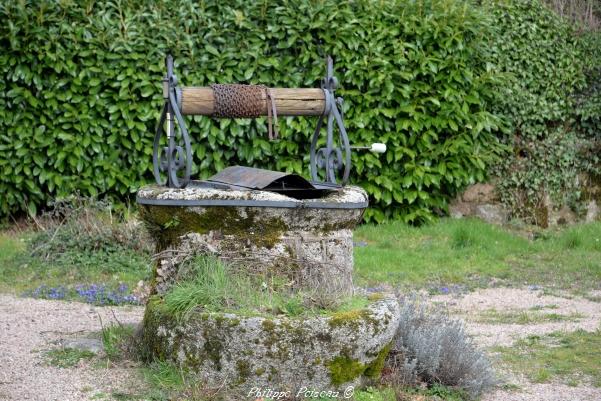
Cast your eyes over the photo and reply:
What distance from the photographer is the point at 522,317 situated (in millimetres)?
7203

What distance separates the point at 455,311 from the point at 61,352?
3.48 meters

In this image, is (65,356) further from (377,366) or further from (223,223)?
(377,366)

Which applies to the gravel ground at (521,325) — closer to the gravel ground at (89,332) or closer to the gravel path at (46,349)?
the gravel ground at (89,332)

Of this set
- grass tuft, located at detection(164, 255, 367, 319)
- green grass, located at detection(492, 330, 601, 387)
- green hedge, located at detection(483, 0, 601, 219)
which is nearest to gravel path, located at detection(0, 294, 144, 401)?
grass tuft, located at detection(164, 255, 367, 319)

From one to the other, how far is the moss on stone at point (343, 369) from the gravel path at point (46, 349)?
1149 mm

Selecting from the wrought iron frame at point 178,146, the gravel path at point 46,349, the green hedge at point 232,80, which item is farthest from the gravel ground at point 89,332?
the green hedge at point 232,80

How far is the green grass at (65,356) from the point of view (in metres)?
5.26

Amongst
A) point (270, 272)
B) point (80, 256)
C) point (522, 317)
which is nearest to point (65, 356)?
point (270, 272)

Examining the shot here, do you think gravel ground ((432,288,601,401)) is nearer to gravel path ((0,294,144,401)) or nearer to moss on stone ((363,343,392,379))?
moss on stone ((363,343,392,379))

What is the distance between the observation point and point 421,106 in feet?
33.8

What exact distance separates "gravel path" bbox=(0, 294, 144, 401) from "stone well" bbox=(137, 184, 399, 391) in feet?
1.22

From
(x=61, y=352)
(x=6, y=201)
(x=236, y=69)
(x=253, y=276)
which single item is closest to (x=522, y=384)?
(x=253, y=276)

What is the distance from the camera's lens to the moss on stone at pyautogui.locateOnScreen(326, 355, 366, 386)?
15.5 feet

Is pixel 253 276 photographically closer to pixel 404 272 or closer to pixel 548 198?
pixel 404 272
